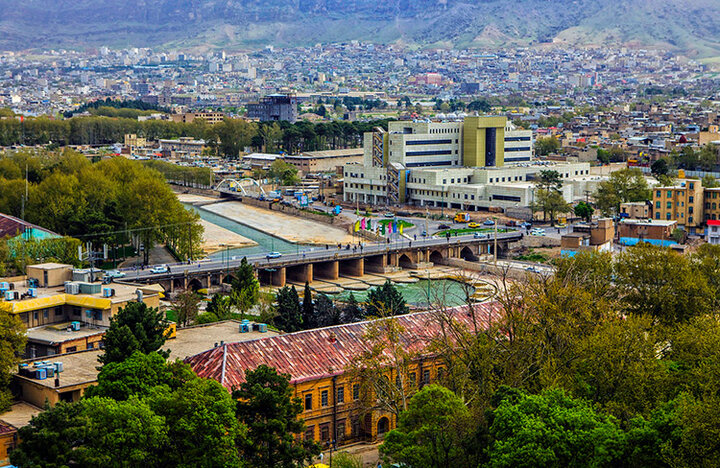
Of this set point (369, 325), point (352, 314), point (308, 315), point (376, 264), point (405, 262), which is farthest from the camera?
point (405, 262)

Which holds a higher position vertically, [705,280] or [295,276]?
[705,280]

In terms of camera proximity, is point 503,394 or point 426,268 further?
point 426,268

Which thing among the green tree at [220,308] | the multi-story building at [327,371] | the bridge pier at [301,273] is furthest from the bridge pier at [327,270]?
the multi-story building at [327,371]

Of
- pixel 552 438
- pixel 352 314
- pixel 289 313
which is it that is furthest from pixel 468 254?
pixel 552 438

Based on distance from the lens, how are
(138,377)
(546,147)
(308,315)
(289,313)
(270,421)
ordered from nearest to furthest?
1. (270,421)
2. (138,377)
3. (289,313)
4. (308,315)
5. (546,147)

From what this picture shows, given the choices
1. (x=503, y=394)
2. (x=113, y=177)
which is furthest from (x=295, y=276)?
(x=503, y=394)

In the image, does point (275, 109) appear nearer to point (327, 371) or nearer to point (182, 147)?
point (182, 147)

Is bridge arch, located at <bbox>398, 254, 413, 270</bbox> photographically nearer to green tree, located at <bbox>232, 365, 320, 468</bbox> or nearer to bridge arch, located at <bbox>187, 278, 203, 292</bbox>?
bridge arch, located at <bbox>187, 278, 203, 292</bbox>

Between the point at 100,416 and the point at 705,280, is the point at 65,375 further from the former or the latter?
the point at 705,280
